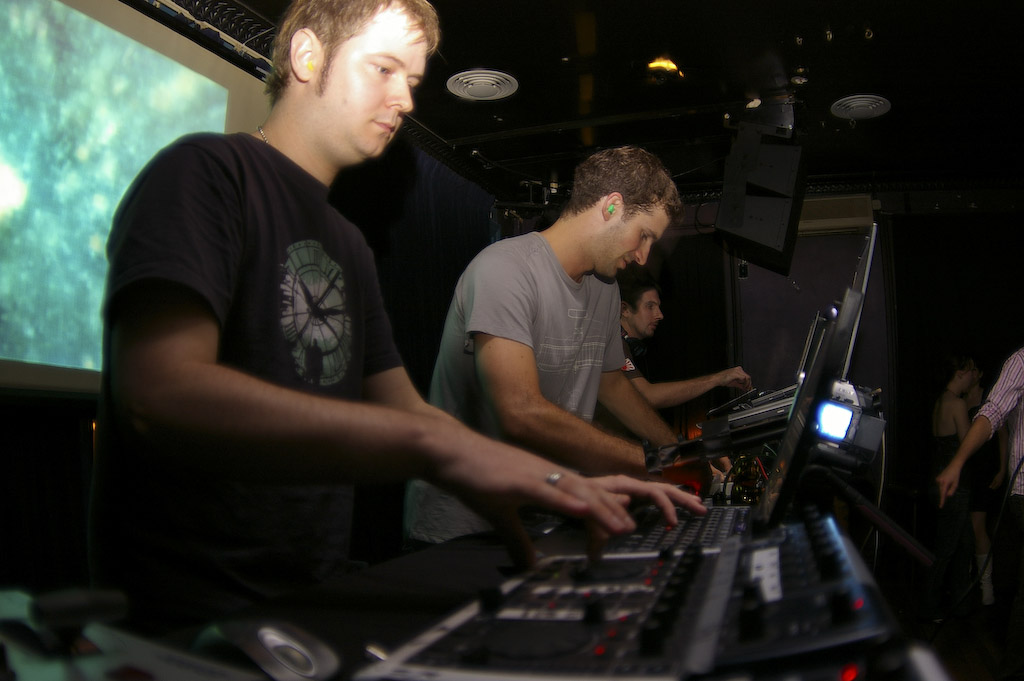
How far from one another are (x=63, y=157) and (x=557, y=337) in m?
1.73

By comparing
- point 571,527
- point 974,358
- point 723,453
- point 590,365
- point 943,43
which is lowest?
point 571,527

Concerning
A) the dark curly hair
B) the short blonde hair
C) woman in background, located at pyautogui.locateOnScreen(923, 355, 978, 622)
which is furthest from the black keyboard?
woman in background, located at pyautogui.locateOnScreen(923, 355, 978, 622)

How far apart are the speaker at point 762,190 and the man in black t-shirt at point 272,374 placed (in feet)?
11.7

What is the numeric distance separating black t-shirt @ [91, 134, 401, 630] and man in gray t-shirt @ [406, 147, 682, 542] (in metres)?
0.55

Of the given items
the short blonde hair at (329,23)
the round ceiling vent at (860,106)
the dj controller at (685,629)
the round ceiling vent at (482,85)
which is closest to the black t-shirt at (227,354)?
the short blonde hair at (329,23)

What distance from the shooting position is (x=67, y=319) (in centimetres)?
224

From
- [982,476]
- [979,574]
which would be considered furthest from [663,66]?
[982,476]

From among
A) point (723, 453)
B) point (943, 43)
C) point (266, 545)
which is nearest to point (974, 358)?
point (943, 43)

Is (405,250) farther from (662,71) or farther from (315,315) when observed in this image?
(315,315)

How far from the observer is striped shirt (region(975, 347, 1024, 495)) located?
3252 millimetres

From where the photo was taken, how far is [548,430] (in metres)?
1.47

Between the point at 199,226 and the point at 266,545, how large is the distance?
420 mm

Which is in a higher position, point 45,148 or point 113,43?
point 113,43

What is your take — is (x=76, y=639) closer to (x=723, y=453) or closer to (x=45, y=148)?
(x=723, y=453)
